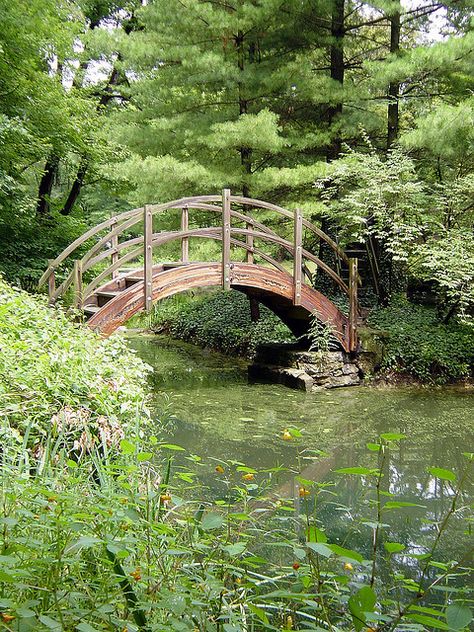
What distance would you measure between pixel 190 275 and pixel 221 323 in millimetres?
4855

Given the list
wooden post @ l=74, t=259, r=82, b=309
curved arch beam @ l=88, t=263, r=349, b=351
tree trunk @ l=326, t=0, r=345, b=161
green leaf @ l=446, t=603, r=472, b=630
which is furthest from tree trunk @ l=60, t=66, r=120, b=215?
green leaf @ l=446, t=603, r=472, b=630

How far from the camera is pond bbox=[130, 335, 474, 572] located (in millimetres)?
4195

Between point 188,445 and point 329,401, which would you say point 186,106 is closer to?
point 329,401

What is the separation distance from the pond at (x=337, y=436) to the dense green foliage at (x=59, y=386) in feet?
2.84

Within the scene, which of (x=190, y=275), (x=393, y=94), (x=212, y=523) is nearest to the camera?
(x=212, y=523)

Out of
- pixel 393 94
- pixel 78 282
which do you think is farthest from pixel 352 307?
pixel 78 282

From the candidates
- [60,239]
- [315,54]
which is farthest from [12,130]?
[315,54]

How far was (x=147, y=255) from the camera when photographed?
7.11 m

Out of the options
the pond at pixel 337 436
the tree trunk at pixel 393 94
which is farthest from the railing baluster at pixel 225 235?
the tree trunk at pixel 393 94

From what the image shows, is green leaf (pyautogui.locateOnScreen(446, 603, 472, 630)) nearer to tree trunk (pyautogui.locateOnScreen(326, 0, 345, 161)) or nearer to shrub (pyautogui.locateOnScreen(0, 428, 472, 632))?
shrub (pyautogui.locateOnScreen(0, 428, 472, 632))

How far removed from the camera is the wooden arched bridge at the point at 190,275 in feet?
22.6

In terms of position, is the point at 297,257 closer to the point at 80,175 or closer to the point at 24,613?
the point at 80,175

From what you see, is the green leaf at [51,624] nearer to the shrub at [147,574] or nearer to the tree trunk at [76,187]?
the shrub at [147,574]

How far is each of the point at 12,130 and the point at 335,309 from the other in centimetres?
562
